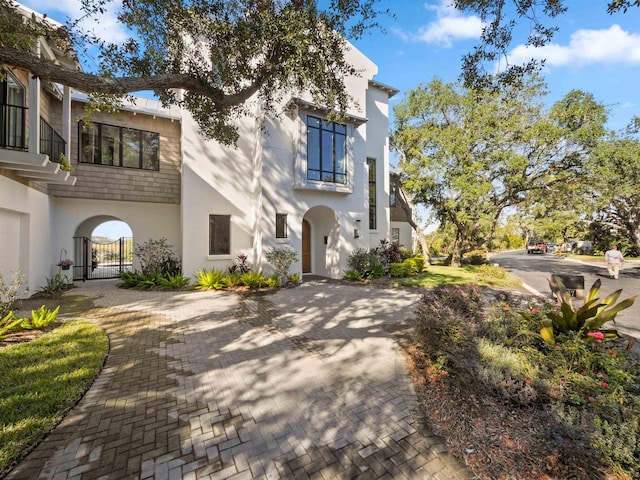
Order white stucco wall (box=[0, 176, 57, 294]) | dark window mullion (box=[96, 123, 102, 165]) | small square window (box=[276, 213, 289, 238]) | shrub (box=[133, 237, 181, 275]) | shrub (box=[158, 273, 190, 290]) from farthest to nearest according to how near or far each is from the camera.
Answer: small square window (box=[276, 213, 289, 238]), shrub (box=[133, 237, 181, 275]), dark window mullion (box=[96, 123, 102, 165]), shrub (box=[158, 273, 190, 290]), white stucco wall (box=[0, 176, 57, 294])

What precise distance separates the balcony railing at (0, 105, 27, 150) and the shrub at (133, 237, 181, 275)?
5.14 meters

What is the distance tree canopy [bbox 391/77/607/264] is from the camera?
599 inches

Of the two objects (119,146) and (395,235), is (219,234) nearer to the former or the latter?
(119,146)

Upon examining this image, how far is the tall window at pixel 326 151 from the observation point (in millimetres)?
12430

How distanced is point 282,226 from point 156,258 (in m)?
5.69

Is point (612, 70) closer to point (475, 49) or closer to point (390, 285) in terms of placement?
point (475, 49)

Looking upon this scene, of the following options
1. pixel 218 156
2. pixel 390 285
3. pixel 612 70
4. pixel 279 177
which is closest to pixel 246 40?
pixel 279 177

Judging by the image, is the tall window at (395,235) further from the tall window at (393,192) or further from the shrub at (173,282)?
the shrub at (173,282)

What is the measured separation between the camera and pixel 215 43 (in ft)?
21.6

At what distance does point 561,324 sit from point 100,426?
6288mm

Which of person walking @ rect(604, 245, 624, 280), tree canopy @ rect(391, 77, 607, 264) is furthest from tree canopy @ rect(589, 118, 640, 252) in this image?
person walking @ rect(604, 245, 624, 280)

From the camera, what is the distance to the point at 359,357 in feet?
16.2

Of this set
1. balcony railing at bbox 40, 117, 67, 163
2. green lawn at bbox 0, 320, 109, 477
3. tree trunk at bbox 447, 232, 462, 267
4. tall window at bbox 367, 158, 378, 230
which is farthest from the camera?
tree trunk at bbox 447, 232, 462, 267

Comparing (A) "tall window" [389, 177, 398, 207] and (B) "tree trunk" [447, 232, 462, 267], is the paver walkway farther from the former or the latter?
(A) "tall window" [389, 177, 398, 207]
